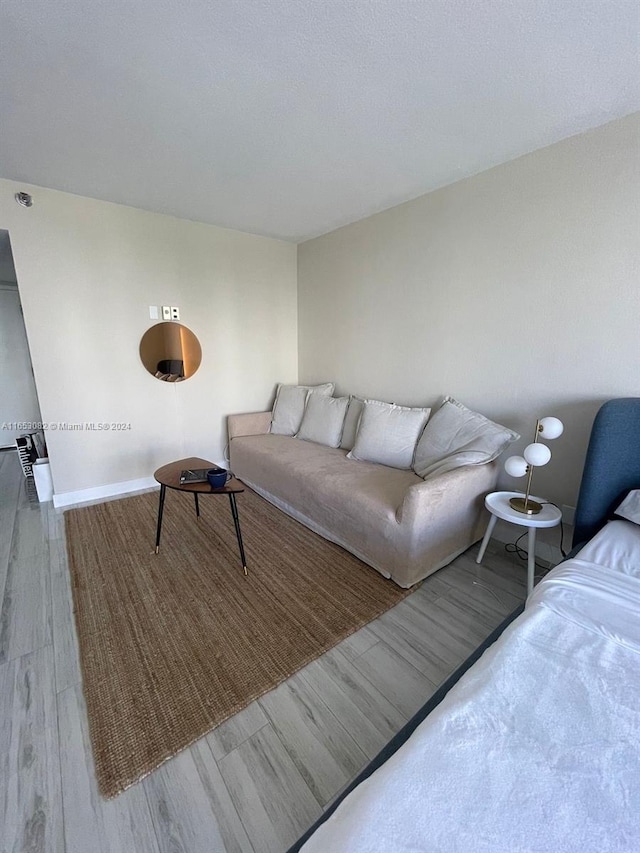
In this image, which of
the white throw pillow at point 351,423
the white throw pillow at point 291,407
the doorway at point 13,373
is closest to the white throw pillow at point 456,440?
the white throw pillow at point 351,423

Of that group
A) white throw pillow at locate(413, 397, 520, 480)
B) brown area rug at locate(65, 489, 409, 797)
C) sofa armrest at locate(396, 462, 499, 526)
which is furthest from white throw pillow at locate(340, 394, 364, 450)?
sofa armrest at locate(396, 462, 499, 526)

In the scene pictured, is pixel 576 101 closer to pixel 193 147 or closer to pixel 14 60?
pixel 193 147

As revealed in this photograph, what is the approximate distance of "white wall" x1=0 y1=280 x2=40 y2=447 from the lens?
4.49 m

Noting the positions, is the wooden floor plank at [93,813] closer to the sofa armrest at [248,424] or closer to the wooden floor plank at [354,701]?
the wooden floor plank at [354,701]

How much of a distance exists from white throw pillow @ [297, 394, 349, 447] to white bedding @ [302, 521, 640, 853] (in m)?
2.26

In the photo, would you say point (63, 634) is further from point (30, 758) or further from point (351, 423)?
point (351, 423)

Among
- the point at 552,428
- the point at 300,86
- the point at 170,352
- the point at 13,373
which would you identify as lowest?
the point at 552,428

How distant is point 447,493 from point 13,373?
5538 millimetres

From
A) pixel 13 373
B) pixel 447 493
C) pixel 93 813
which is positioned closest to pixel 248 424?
pixel 447 493

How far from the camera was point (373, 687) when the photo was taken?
1.38 m

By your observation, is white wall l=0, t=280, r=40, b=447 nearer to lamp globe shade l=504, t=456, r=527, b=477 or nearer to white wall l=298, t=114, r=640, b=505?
white wall l=298, t=114, r=640, b=505

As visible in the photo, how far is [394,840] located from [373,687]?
3.04ft

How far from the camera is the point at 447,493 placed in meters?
1.91

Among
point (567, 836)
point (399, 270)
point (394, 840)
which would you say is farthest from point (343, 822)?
point (399, 270)
